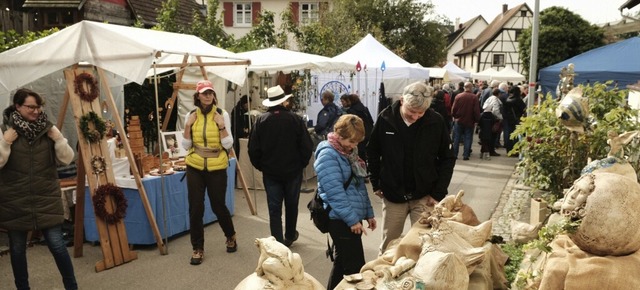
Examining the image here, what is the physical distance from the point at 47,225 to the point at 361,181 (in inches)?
95.9

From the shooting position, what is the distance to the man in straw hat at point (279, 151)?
5.09m

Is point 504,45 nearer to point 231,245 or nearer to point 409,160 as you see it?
point 231,245

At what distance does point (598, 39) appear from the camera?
20.3 m

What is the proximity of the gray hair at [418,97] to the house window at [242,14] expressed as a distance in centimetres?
2934

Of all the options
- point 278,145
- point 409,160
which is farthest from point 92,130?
point 409,160

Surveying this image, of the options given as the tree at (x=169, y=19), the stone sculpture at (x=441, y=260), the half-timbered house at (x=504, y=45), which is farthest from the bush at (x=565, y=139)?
the half-timbered house at (x=504, y=45)

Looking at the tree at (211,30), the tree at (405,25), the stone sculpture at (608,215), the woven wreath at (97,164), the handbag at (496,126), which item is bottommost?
the handbag at (496,126)

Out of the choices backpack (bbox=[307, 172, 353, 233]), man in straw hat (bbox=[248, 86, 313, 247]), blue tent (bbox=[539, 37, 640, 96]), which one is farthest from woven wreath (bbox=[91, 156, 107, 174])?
blue tent (bbox=[539, 37, 640, 96])

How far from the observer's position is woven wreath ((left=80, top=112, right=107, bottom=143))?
4816mm

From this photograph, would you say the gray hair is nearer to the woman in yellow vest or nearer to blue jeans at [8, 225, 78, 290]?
the woman in yellow vest

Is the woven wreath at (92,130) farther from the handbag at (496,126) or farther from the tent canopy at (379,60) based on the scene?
the handbag at (496,126)

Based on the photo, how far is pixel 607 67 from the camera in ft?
29.7

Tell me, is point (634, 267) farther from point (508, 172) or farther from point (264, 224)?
point (508, 172)

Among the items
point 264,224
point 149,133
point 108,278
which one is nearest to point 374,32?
point 149,133
